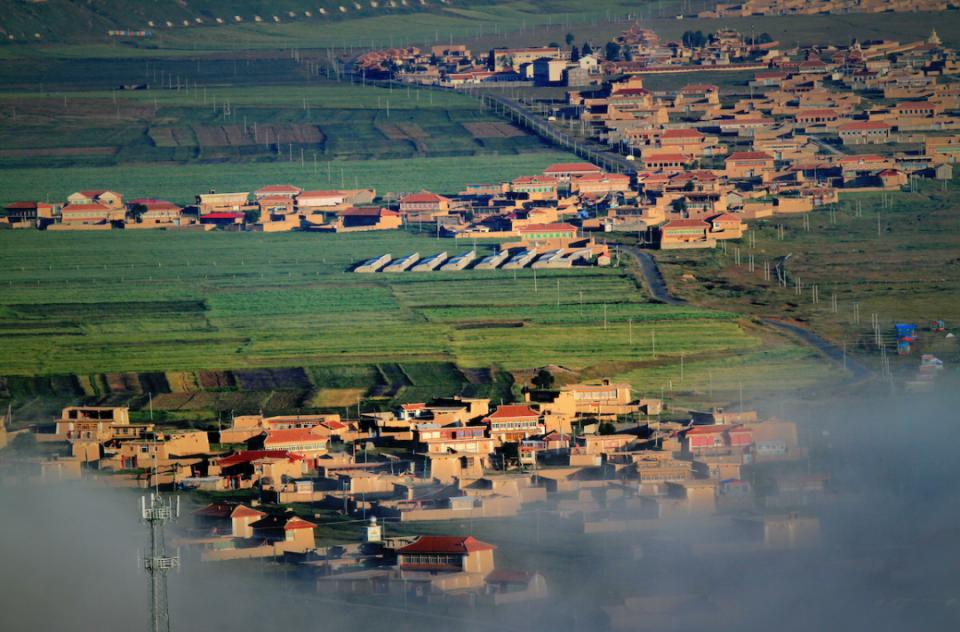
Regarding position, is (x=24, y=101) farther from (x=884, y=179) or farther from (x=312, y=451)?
(x=312, y=451)

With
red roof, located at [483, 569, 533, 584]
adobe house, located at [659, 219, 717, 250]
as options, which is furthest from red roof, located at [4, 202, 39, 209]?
red roof, located at [483, 569, 533, 584]

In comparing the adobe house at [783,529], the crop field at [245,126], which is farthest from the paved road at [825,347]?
the crop field at [245,126]

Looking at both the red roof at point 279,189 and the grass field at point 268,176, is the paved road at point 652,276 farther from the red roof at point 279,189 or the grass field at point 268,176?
the red roof at point 279,189

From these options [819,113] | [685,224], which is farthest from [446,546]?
[819,113]

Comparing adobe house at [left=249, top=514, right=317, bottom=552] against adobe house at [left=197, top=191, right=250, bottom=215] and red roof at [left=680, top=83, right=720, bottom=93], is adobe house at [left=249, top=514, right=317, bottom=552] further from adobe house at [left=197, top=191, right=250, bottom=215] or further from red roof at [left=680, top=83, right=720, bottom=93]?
red roof at [left=680, top=83, right=720, bottom=93]

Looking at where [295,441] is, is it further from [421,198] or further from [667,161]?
[667,161]

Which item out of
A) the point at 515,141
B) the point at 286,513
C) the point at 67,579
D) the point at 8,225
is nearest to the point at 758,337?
the point at 286,513
